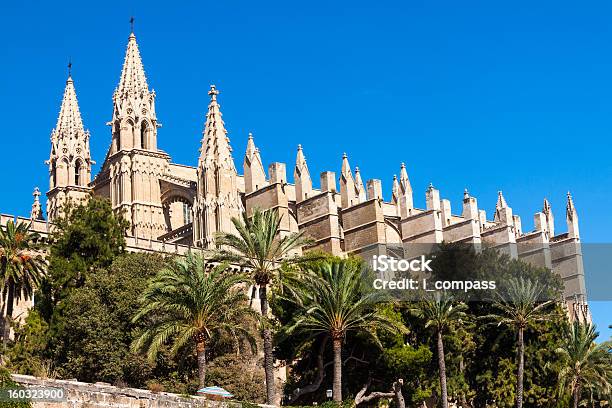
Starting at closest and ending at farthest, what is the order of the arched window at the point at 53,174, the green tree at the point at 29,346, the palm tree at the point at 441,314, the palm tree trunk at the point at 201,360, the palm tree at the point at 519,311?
the palm tree trunk at the point at 201,360
the green tree at the point at 29,346
the palm tree at the point at 441,314
the palm tree at the point at 519,311
the arched window at the point at 53,174

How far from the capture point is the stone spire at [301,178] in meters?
67.7

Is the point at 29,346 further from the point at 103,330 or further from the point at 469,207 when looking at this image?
the point at 469,207

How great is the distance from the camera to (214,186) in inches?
2366

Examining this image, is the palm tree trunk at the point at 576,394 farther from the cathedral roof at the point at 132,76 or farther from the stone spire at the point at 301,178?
the cathedral roof at the point at 132,76

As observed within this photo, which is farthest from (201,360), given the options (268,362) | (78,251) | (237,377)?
(78,251)

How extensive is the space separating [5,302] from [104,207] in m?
5.88

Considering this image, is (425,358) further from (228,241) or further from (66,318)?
(66,318)

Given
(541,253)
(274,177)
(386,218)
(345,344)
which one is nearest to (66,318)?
(345,344)

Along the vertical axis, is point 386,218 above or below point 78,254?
above

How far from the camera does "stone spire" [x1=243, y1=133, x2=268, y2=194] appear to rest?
64.9 m

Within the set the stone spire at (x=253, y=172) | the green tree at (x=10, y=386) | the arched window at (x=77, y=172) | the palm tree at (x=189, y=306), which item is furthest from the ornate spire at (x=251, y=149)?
the green tree at (x=10, y=386)

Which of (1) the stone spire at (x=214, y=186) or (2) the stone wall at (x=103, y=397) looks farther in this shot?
(1) the stone spire at (x=214, y=186)

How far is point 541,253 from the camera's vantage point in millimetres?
73750

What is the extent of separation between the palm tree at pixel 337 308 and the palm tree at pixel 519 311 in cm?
758
